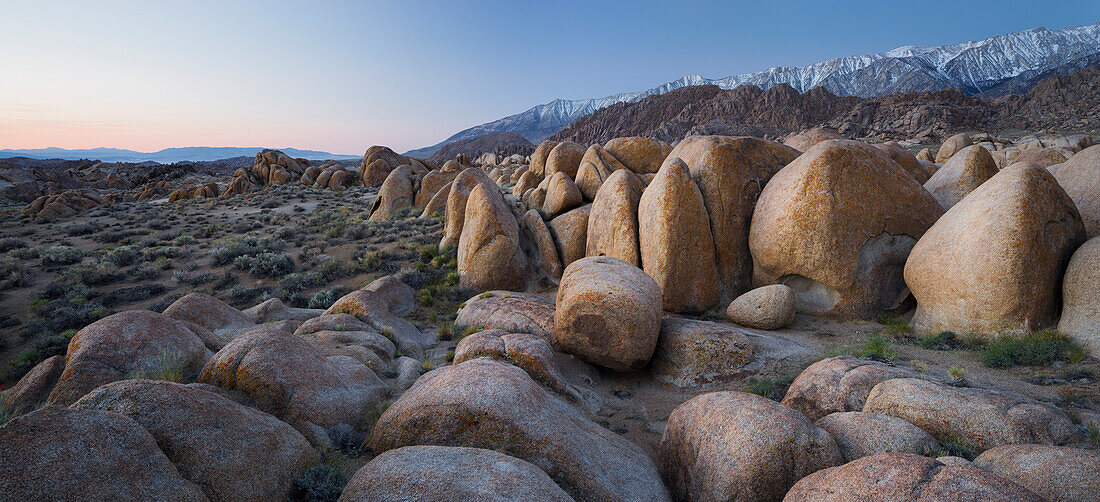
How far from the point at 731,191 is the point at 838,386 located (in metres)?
7.85

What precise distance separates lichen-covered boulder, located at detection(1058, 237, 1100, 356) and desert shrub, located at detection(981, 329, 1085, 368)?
0.17 meters

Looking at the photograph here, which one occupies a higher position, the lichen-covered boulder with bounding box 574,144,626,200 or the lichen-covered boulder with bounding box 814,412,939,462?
the lichen-covered boulder with bounding box 574,144,626,200

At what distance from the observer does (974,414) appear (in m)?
5.16

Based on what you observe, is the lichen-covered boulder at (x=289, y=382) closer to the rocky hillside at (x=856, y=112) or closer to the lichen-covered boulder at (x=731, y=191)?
the lichen-covered boulder at (x=731, y=191)

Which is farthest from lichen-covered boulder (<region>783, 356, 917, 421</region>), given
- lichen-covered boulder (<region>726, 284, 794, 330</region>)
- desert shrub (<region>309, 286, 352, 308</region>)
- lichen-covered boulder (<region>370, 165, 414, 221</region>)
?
lichen-covered boulder (<region>370, 165, 414, 221</region>)

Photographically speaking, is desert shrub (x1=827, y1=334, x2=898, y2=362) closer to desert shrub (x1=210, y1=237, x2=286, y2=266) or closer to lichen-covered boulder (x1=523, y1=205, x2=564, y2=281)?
lichen-covered boulder (x1=523, y1=205, x2=564, y2=281)

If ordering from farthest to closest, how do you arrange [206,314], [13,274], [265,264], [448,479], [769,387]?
[265,264]
[13,274]
[206,314]
[769,387]
[448,479]

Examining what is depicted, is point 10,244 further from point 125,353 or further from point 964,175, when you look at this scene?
point 964,175

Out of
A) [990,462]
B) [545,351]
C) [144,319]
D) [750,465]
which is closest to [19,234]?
[144,319]

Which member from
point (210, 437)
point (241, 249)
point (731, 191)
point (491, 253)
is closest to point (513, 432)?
point (210, 437)

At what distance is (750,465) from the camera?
4.71 metres

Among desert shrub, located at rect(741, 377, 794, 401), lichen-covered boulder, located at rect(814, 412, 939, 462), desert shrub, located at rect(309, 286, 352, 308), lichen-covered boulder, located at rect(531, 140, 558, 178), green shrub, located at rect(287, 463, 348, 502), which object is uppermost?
→ lichen-covered boulder, located at rect(531, 140, 558, 178)

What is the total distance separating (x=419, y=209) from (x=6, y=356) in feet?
60.2

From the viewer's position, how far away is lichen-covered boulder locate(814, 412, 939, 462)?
4871 mm
